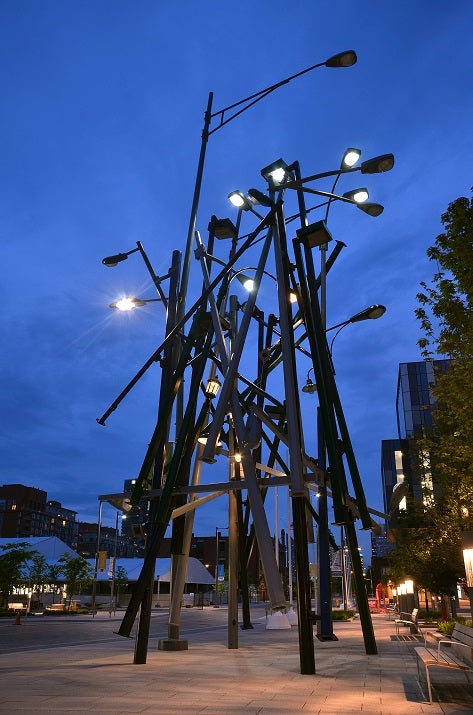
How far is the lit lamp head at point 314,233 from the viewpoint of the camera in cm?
1383

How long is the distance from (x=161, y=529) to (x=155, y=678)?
2829 mm

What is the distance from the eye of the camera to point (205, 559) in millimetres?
158250

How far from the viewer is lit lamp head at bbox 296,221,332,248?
13828 mm

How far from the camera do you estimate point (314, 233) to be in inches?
548

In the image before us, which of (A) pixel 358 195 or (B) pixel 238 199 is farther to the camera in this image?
(B) pixel 238 199

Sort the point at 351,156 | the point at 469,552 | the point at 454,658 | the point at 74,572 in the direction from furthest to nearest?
1. the point at 74,572
2. the point at 351,156
3. the point at 469,552
4. the point at 454,658

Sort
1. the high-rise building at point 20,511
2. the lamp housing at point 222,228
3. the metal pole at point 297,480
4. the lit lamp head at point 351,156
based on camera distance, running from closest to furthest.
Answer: the metal pole at point 297,480
the lit lamp head at point 351,156
the lamp housing at point 222,228
the high-rise building at point 20,511

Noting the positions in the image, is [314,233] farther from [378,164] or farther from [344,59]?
[344,59]

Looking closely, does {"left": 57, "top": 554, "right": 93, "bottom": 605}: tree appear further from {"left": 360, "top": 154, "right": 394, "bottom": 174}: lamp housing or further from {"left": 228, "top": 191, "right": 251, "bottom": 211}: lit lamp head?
{"left": 360, "top": 154, "right": 394, "bottom": 174}: lamp housing

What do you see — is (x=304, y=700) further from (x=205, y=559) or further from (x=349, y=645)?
(x=205, y=559)

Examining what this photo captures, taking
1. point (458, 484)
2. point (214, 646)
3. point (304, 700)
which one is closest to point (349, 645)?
point (214, 646)

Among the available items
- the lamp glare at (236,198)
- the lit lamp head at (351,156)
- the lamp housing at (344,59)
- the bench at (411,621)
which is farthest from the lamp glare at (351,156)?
the bench at (411,621)

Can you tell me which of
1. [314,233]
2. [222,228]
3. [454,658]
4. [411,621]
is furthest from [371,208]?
[411,621]

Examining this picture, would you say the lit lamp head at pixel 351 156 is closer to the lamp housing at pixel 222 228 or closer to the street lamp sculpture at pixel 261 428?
the street lamp sculpture at pixel 261 428
